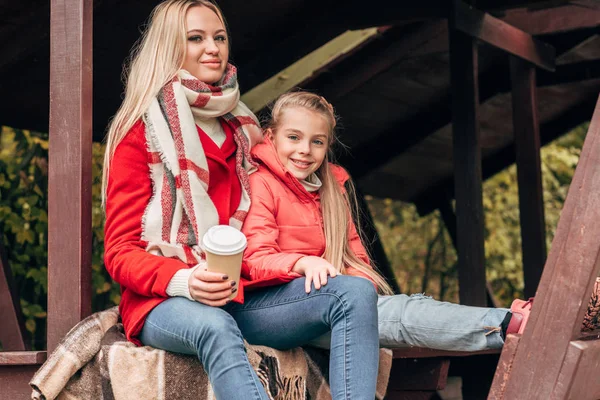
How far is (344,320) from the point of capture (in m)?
2.69

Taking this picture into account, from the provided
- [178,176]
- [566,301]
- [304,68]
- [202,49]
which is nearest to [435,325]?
[566,301]

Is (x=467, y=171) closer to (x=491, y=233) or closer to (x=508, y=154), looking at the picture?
(x=508, y=154)

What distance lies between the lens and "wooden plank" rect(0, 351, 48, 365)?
9.48 feet

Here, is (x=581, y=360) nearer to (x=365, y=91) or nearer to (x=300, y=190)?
(x=300, y=190)

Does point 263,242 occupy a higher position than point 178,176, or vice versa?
point 178,176

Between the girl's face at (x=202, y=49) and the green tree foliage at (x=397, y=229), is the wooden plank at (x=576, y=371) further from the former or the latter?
the green tree foliage at (x=397, y=229)

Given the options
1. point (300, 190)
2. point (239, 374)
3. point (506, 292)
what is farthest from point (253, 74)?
point (506, 292)

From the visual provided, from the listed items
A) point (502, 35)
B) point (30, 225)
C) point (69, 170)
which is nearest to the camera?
point (69, 170)

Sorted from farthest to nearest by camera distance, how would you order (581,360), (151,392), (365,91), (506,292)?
(506,292)
(365,91)
(151,392)
(581,360)

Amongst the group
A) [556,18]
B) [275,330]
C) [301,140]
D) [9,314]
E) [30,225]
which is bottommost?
[9,314]

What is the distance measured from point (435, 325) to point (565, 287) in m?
0.69

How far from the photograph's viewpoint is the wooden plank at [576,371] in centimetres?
222

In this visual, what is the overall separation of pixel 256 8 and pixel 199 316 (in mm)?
2428

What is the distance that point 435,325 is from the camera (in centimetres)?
288
